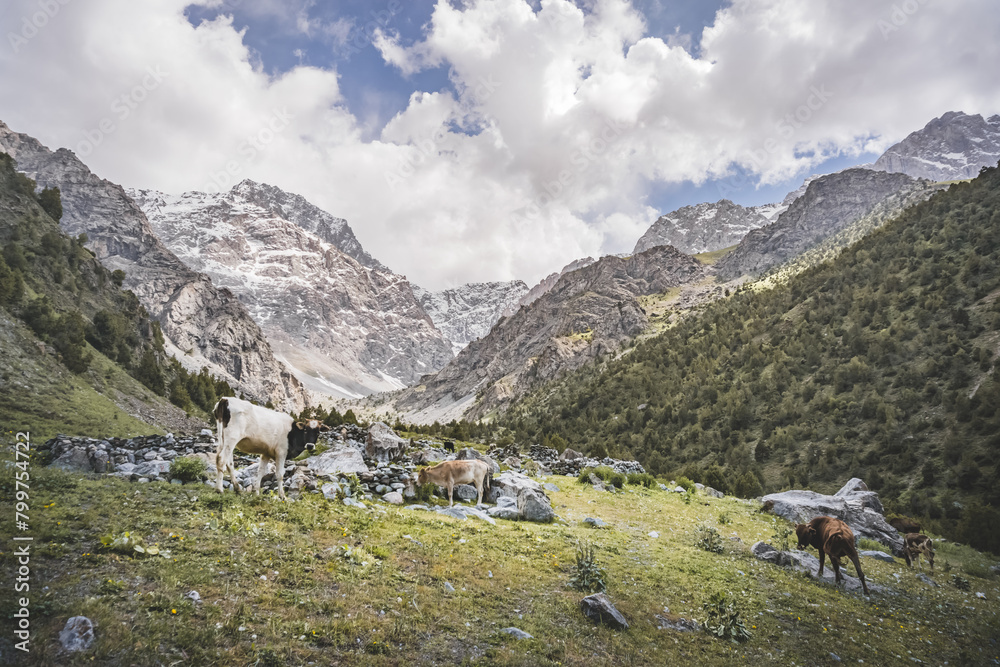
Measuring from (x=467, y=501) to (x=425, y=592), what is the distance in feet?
29.5

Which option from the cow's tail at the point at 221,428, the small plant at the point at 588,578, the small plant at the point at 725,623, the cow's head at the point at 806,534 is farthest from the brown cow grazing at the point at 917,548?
the cow's tail at the point at 221,428

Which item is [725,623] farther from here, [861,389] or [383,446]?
[861,389]

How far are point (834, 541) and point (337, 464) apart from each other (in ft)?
53.6

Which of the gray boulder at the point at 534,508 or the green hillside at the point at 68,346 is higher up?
the green hillside at the point at 68,346

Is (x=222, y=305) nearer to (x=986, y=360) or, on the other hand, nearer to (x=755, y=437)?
(x=755, y=437)

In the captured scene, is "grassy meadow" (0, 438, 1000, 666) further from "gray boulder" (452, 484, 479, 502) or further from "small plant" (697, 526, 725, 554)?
"gray boulder" (452, 484, 479, 502)

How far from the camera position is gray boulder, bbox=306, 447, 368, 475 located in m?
16.9

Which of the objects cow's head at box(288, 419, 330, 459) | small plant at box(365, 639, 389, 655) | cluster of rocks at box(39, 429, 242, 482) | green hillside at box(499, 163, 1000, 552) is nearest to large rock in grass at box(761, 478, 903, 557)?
green hillside at box(499, 163, 1000, 552)

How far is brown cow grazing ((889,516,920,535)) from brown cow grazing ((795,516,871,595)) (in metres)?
8.84

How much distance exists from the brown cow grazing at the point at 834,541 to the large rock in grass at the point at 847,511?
3561 millimetres

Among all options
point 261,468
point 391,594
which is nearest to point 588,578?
point 391,594

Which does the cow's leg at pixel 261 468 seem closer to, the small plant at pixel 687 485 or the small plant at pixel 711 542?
the small plant at pixel 711 542

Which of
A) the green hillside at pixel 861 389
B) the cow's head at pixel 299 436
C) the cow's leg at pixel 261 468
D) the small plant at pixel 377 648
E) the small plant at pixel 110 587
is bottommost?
the small plant at pixel 377 648

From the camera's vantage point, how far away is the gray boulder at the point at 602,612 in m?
7.14
